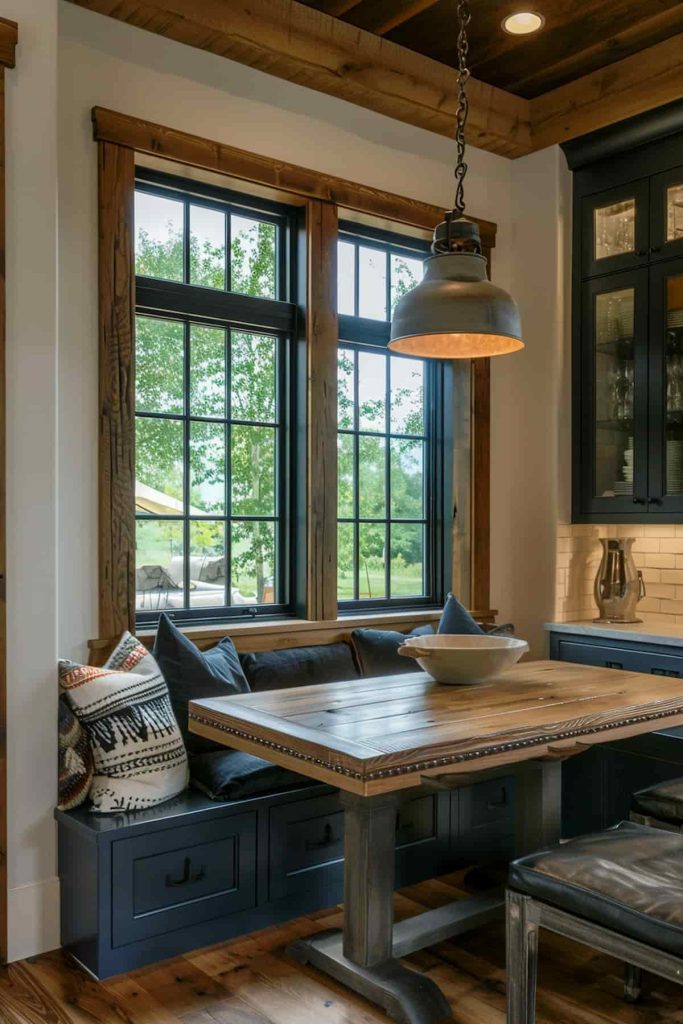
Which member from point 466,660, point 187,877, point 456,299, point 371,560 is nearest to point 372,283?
point 371,560

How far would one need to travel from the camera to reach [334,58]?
A: 3.59 metres

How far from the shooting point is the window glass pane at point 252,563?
3666mm

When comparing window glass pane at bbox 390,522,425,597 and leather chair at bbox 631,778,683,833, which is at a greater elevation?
window glass pane at bbox 390,522,425,597

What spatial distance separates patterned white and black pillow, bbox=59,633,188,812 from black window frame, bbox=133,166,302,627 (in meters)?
0.67

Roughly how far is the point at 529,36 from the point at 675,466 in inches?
72.0

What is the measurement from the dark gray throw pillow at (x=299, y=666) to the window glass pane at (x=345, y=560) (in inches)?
13.0

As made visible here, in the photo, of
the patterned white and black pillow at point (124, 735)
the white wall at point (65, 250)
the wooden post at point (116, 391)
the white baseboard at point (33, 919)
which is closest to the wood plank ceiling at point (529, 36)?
the white wall at point (65, 250)

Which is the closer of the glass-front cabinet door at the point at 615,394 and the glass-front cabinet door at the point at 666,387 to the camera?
the glass-front cabinet door at the point at 666,387

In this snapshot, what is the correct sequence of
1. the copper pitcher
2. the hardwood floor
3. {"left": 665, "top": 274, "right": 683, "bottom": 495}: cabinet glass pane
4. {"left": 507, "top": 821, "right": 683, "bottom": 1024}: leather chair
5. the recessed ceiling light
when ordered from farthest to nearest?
1. the copper pitcher
2. {"left": 665, "top": 274, "right": 683, "bottom": 495}: cabinet glass pane
3. the recessed ceiling light
4. the hardwood floor
5. {"left": 507, "top": 821, "right": 683, "bottom": 1024}: leather chair

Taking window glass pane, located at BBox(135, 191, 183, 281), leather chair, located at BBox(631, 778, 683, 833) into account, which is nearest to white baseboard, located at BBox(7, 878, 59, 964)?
leather chair, located at BBox(631, 778, 683, 833)

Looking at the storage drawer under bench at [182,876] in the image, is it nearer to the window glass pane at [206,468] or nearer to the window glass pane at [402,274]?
the window glass pane at [206,468]

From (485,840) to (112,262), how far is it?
2.46m

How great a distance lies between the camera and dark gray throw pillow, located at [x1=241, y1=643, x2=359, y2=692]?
11.0ft

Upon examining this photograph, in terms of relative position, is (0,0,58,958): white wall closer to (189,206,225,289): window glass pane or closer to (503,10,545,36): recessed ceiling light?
(189,206,225,289): window glass pane
